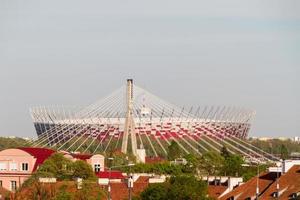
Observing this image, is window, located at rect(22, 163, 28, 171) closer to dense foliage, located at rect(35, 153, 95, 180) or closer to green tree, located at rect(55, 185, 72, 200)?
dense foliage, located at rect(35, 153, 95, 180)

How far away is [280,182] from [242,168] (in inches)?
1842

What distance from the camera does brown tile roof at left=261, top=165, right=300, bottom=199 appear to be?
239 ft

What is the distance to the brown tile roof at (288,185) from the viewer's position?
7275cm

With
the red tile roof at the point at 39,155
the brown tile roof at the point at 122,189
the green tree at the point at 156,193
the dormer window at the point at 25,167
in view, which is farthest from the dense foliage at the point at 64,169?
the green tree at the point at 156,193

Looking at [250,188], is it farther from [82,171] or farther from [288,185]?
[82,171]

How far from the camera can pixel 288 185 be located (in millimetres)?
75312

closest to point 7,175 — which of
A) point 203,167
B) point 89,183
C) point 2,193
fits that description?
point 203,167

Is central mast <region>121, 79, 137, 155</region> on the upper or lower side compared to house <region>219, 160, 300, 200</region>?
upper

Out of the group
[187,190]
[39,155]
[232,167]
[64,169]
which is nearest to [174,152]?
[232,167]

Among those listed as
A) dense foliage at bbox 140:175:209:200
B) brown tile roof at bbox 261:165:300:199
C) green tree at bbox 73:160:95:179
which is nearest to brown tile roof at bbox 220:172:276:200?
brown tile roof at bbox 261:165:300:199

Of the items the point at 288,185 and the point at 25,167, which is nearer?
the point at 288,185

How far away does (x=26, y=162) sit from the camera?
395ft

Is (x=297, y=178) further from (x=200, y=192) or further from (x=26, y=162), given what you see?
(x=26, y=162)

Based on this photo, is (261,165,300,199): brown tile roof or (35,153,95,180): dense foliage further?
(35,153,95,180): dense foliage
